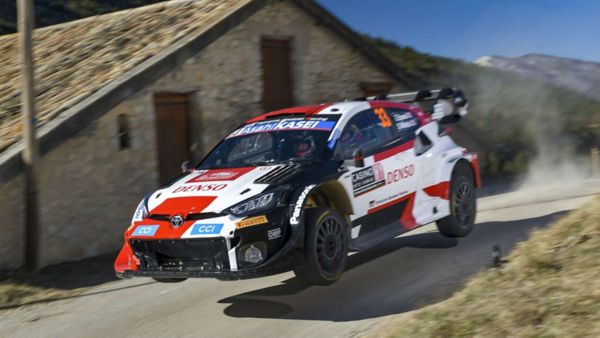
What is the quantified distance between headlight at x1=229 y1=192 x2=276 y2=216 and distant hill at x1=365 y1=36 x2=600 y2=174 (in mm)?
12659

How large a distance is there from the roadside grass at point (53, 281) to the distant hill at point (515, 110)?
10.5 meters

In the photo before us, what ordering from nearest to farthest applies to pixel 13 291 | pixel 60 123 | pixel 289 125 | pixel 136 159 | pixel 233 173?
1. pixel 233 173
2. pixel 289 125
3. pixel 13 291
4. pixel 60 123
5. pixel 136 159

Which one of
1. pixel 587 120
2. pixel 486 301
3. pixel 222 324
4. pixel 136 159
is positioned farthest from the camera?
pixel 587 120

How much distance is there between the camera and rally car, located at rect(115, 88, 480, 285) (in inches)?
278

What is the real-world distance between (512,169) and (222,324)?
15.2m

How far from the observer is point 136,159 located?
518 inches

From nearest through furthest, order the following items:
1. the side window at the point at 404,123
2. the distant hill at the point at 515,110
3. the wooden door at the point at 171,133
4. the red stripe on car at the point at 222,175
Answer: the red stripe on car at the point at 222,175, the side window at the point at 404,123, the wooden door at the point at 171,133, the distant hill at the point at 515,110

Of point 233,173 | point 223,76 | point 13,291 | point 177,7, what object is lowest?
point 13,291

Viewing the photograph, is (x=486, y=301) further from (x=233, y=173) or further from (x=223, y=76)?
(x=223, y=76)

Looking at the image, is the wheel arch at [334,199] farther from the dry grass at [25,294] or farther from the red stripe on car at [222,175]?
the dry grass at [25,294]

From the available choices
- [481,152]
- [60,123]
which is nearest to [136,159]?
[60,123]

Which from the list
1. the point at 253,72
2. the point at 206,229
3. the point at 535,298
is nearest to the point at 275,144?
the point at 206,229

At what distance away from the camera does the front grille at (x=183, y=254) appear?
700 centimetres

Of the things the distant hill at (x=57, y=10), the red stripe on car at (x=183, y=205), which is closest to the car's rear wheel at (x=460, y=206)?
the red stripe on car at (x=183, y=205)
